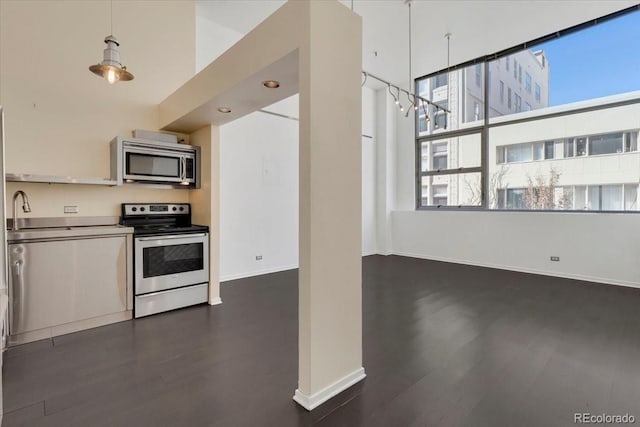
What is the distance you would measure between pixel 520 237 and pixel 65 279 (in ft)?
20.1

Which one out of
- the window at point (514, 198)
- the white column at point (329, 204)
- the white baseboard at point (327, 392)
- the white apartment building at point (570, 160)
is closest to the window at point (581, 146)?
the white apartment building at point (570, 160)

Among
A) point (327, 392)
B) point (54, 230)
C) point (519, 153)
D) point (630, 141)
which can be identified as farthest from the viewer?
point (519, 153)

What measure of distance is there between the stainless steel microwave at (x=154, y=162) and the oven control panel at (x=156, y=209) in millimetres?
272

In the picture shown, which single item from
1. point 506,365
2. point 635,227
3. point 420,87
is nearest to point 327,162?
point 506,365

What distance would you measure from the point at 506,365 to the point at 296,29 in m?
2.62

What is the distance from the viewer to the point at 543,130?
16.8ft

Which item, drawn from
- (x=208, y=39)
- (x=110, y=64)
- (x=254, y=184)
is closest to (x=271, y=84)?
(x=110, y=64)

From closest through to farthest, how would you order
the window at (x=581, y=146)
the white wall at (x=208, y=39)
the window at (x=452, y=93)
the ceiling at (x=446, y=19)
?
1. the ceiling at (x=446, y=19)
2. the white wall at (x=208, y=39)
3. the window at (x=581, y=146)
4. the window at (x=452, y=93)

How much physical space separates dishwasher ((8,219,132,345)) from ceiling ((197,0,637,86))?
10.6 feet

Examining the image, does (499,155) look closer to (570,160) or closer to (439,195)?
(570,160)

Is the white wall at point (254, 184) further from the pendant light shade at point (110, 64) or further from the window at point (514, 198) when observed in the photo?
the window at point (514, 198)

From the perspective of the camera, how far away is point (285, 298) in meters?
3.75

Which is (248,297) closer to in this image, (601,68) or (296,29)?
(296,29)

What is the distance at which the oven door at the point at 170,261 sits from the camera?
3.10 meters
